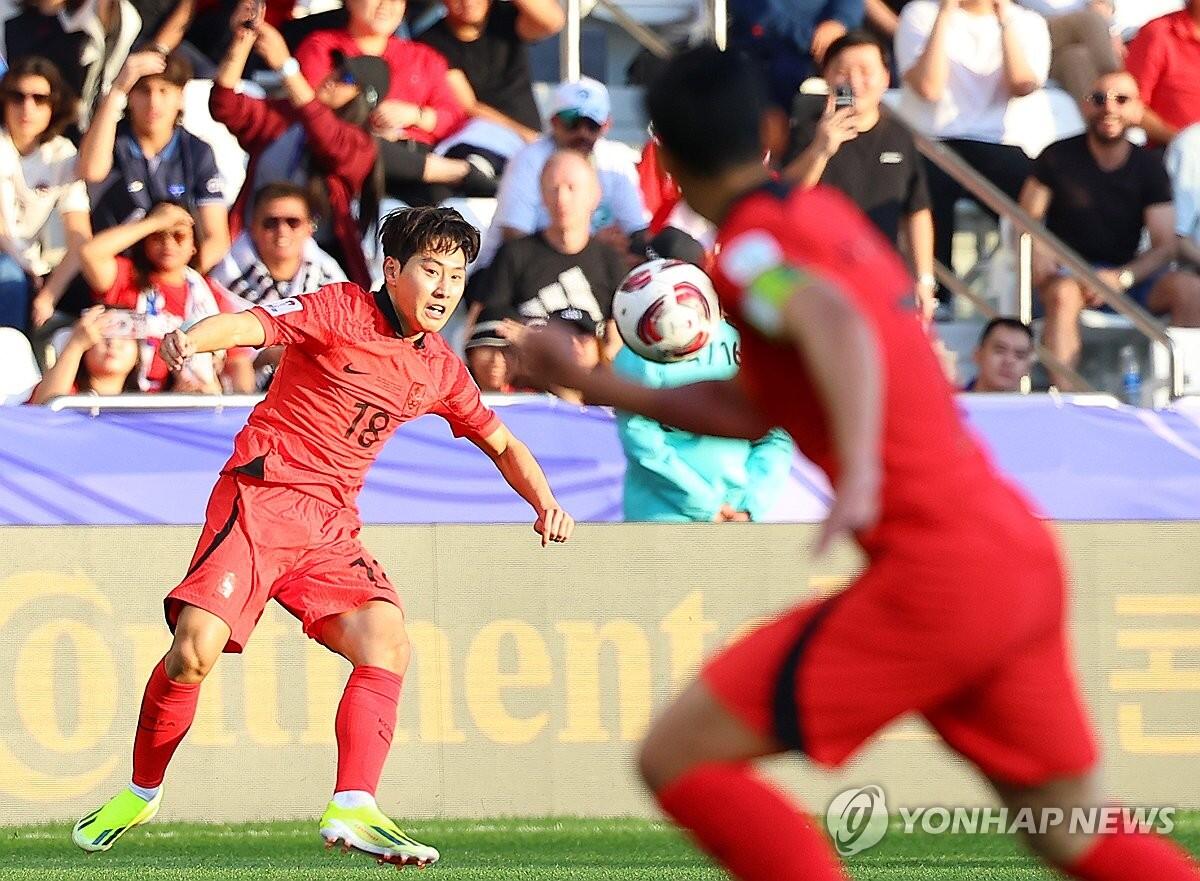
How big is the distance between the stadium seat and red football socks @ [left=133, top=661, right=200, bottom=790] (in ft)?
10.6

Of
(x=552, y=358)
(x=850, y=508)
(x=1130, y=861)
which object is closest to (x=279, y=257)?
(x=552, y=358)

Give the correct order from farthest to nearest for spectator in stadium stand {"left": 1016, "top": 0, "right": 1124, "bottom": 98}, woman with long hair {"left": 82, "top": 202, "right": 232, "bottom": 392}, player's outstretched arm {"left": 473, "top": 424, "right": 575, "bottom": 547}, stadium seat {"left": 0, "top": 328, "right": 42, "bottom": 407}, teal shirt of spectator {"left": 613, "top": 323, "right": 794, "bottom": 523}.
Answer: spectator in stadium stand {"left": 1016, "top": 0, "right": 1124, "bottom": 98} → stadium seat {"left": 0, "top": 328, "right": 42, "bottom": 407} → woman with long hair {"left": 82, "top": 202, "right": 232, "bottom": 392} → teal shirt of spectator {"left": 613, "top": 323, "right": 794, "bottom": 523} → player's outstretched arm {"left": 473, "top": 424, "right": 575, "bottom": 547}

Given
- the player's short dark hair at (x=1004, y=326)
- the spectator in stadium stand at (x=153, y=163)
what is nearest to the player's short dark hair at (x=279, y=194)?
the spectator in stadium stand at (x=153, y=163)

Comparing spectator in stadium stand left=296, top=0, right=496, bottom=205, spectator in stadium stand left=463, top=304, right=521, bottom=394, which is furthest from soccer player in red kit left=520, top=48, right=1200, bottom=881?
spectator in stadium stand left=296, top=0, right=496, bottom=205

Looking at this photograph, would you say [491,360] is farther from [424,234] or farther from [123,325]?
[424,234]

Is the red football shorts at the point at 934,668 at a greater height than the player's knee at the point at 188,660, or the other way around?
the red football shorts at the point at 934,668

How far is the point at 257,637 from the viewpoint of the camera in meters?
8.30

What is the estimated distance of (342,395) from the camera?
666 cm

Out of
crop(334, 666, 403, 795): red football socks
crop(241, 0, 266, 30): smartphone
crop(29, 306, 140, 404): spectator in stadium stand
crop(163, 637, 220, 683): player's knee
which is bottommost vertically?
crop(334, 666, 403, 795): red football socks

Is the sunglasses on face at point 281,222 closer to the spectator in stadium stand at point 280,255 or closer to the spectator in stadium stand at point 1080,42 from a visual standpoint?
the spectator in stadium stand at point 280,255

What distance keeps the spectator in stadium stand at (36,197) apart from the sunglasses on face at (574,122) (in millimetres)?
2424

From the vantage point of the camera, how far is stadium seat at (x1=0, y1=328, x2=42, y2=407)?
938 centimetres

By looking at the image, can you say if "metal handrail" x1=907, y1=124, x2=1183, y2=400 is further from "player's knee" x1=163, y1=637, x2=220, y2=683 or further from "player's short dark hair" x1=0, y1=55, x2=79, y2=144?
"player's knee" x1=163, y1=637, x2=220, y2=683

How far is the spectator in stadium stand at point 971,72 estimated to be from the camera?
11.2 m
